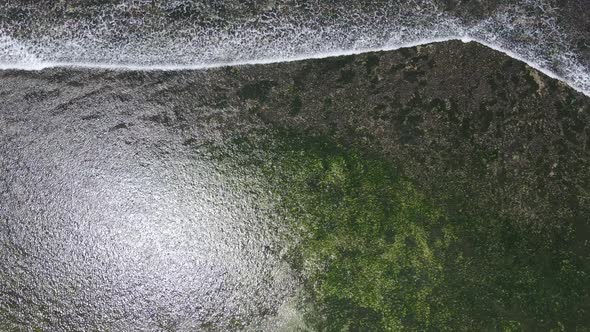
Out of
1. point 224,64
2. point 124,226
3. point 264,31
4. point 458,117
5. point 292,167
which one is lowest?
point 124,226

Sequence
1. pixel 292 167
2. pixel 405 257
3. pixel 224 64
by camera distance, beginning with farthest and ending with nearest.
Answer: pixel 224 64, pixel 292 167, pixel 405 257

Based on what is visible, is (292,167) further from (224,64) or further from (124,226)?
(124,226)

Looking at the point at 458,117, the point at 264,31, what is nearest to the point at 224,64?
the point at 264,31

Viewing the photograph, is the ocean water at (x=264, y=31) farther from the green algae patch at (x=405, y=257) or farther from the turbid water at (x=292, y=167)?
the green algae patch at (x=405, y=257)

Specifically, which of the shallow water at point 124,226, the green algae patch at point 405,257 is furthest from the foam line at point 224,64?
the green algae patch at point 405,257

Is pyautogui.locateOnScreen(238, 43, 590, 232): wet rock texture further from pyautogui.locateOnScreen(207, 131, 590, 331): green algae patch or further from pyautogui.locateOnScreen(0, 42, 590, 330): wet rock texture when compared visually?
pyautogui.locateOnScreen(207, 131, 590, 331): green algae patch

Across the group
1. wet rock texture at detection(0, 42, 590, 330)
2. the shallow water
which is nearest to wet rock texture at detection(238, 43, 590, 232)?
wet rock texture at detection(0, 42, 590, 330)

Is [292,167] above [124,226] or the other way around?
→ above
